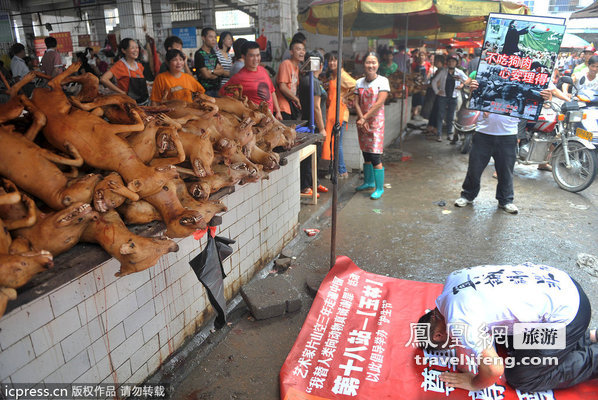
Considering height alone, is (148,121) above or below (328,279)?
above

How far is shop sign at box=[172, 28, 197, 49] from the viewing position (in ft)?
36.1

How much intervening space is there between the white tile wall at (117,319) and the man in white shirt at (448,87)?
7.92 m

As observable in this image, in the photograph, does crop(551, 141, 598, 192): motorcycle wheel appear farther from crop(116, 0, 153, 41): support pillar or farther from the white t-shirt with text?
crop(116, 0, 153, 41): support pillar

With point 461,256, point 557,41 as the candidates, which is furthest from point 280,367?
point 557,41

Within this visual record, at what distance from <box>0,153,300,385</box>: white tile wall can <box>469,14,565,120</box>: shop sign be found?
329 cm

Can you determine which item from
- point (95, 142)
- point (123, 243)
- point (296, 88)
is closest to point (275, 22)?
point (296, 88)

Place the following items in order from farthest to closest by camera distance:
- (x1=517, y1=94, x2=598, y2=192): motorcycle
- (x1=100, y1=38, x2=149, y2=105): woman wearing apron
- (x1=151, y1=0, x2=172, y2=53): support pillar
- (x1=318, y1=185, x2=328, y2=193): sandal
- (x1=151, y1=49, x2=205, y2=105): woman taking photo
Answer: (x1=151, y1=0, x2=172, y2=53): support pillar, (x1=318, y1=185, x2=328, y2=193): sandal, (x1=517, y1=94, x2=598, y2=192): motorcycle, (x1=100, y1=38, x2=149, y2=105): woman wearing apron, (x1=151, y1=49, x2=205, y2=105): woman taking photo

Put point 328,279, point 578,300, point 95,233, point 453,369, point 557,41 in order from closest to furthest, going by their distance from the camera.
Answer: point 95,233
point 578,300
point 453,369
point 328,279
point 557,41

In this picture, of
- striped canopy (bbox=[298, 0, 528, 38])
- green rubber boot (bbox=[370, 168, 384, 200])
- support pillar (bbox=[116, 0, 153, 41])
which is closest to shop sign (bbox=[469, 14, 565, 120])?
green rubber boot (bbox=[370, 168, 384, 200])

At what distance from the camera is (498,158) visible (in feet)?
17.7

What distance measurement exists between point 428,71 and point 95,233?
693 inches

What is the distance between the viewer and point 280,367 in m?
2.88

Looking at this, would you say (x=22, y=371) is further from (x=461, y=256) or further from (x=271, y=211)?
(x=461, y=256)

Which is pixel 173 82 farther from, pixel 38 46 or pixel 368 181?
pixel 38 46
